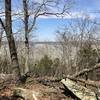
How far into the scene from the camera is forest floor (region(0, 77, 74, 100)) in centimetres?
1209

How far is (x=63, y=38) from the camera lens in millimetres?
64188

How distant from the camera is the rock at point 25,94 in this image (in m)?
11.8

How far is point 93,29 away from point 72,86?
147 ft

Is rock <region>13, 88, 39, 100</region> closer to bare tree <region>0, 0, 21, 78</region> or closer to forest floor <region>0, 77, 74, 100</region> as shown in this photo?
forest floor <region>0, 77, 74, 100</region>

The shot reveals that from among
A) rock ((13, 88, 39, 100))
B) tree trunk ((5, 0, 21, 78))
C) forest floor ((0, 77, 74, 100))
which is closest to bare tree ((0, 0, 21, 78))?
tree trunk ((5, 0, 21, 78))

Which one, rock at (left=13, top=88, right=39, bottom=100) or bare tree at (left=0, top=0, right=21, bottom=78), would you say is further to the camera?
bare tree at (left=0, top=0, right=21, bottom=78)

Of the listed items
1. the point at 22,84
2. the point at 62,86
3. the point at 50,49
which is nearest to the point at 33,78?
the point at 22,84

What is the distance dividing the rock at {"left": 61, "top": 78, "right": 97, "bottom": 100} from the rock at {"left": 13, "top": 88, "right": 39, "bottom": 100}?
52.0 inches

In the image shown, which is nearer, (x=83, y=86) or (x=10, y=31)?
(x=83, y=86)

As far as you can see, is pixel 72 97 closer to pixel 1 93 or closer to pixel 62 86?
pixel 62 86

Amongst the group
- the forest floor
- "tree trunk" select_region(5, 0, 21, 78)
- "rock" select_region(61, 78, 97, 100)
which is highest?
"tree trunk" select_region(5, 0, 21, 78)

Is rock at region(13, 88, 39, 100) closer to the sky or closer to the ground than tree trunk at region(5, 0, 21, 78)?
closer to the ground

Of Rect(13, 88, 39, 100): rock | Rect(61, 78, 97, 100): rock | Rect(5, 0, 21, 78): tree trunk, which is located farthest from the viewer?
Rect(5, 0, 21, 78): tree trunk

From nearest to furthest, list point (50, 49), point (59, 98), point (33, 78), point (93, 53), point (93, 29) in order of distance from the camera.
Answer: point (59, 98) < point (33, 78) < point (93, 53) < point (93, 29) < point (50, 49)
